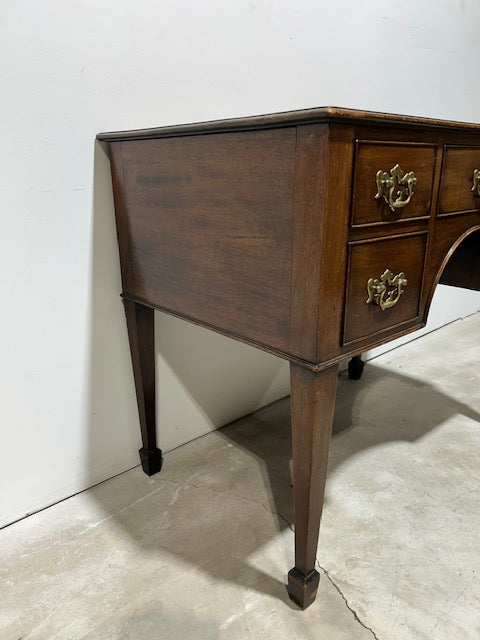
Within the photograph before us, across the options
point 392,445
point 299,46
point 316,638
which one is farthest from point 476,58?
point 316,638

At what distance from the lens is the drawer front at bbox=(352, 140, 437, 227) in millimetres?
694

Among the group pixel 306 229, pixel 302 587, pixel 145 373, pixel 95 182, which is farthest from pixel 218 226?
pixel 302 587

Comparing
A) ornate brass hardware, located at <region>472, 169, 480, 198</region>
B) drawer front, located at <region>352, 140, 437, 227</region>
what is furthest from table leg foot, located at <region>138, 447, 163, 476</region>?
ornate brass hardware, located at <region>472, 169, 480, 198</region>

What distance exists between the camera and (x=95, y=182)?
1.07 meters

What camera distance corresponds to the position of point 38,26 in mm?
926

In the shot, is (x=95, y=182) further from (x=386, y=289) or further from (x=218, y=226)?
(x=386, y=289)

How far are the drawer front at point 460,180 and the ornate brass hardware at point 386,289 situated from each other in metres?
0.17

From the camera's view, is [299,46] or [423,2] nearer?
[299,46]

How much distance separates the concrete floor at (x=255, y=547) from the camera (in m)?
0.87

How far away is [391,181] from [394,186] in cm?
1

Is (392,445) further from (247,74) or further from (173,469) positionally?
(247,74)

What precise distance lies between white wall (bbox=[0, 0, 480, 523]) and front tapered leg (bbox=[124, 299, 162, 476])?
0.05m

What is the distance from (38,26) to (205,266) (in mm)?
558

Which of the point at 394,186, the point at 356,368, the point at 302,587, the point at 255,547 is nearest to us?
the point at 394,186
